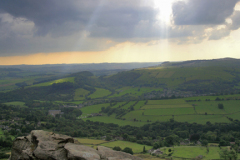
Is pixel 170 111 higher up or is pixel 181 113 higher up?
pixel 181 113

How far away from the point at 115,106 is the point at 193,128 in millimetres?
58881

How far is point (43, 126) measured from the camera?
8050cm

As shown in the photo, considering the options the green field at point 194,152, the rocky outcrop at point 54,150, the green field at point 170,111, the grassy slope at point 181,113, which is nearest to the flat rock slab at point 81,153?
the rocky outcrop at point 54,150

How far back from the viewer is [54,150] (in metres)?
15.5

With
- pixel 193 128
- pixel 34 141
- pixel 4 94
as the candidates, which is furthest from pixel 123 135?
pixel 4 94

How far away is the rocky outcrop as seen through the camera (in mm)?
14281

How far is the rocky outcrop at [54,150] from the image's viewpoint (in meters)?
14.3

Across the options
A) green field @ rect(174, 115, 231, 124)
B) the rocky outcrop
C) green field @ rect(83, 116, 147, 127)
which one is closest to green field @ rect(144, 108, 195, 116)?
green field @ rect(174, 115, 231, 124)

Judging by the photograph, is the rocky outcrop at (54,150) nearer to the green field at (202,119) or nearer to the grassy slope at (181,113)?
the grassy slope at (181,113)

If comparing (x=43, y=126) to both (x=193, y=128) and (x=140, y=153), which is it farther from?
(x=193, y=128)

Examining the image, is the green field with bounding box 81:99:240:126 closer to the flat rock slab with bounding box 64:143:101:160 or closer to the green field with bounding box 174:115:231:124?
the green field with bounding box 174:115:231:124

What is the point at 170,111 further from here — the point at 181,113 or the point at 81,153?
the point at 81,153

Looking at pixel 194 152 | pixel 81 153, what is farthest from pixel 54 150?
pixel 194 152

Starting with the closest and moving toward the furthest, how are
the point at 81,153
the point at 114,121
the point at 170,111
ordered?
the point at 81,153 → the point at 114,121 → the point at 170,111
